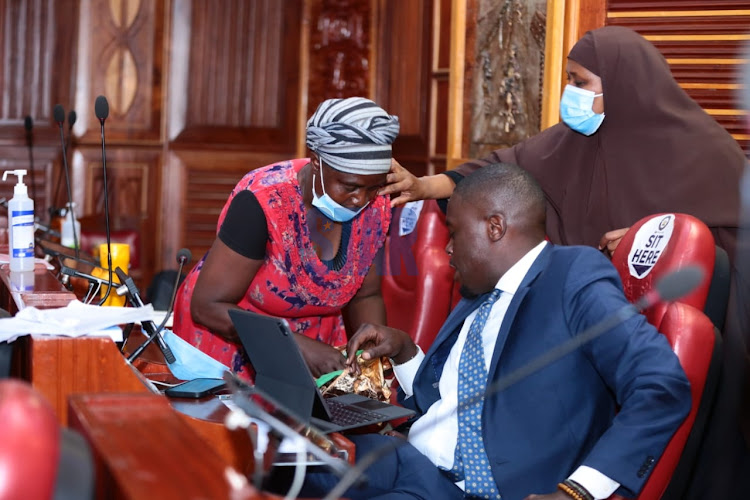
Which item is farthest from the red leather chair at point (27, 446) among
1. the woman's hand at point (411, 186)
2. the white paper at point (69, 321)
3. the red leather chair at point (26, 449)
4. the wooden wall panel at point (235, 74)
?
→ the wooden wall panel at point (235, 74)

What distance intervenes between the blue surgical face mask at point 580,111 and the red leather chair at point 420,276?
2.09ft

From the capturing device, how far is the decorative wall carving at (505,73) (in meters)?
4.28

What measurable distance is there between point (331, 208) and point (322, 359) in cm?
45

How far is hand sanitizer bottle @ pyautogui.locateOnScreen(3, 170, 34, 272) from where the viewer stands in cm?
254

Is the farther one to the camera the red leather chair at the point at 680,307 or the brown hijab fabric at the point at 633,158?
the brown hijab fabric at the point at 633,158

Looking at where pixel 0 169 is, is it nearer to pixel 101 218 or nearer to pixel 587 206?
pixel 101 218

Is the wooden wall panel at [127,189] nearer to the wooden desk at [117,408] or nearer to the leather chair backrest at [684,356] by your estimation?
the wooden desk at [117,408]

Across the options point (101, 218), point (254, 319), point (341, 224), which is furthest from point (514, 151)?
point (101, 218)

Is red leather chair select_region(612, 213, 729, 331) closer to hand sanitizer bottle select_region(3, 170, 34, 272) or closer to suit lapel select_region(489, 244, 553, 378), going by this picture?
suit lapel select_region(489, 244, 553, 378)

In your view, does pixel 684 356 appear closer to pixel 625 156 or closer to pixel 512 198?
pixel 512 198

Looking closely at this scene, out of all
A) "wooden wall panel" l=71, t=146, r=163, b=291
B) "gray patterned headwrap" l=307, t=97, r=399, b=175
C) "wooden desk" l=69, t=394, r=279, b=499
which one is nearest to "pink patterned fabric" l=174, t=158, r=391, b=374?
"gray patterned headwrap" l=307, t=97, r=399, b=175

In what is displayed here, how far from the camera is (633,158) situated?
2904mm

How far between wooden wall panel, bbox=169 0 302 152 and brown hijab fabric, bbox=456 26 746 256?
3500 mm

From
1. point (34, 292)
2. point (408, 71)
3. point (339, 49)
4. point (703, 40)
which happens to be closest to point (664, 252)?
point (34, 292)
